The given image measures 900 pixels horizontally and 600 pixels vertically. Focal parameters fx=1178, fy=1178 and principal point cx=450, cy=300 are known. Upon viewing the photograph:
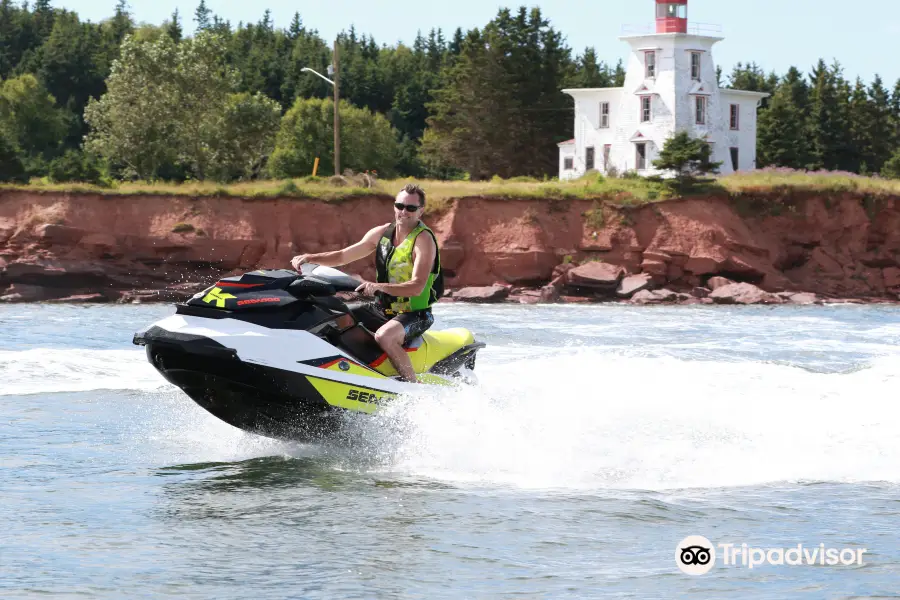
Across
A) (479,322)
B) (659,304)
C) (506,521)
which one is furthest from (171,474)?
(659,304)

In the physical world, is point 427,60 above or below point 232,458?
above

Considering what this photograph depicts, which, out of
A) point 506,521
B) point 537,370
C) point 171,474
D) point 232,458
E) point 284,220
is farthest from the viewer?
point 284,220

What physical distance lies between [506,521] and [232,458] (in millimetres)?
2707

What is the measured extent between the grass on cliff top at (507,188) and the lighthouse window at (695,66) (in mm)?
7259

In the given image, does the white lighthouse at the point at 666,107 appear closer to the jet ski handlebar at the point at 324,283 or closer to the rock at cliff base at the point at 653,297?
the rock at cliff base at the point at 653,297

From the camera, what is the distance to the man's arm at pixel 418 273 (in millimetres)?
8156

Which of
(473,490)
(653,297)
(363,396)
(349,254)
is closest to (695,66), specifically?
(653,297)

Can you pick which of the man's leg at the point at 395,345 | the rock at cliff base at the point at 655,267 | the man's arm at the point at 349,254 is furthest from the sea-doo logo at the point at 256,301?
the rock at cliff base at the point at 655,267

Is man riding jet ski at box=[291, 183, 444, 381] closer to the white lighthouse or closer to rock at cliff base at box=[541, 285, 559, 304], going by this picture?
rock at cliff base at box=[541, 285, 559, 304]

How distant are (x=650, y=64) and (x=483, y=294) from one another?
18.2m

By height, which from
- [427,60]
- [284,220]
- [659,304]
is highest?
[427,60]

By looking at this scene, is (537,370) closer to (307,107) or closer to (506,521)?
(506,521)

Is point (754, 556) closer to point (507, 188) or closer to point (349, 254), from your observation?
point (349, 254)

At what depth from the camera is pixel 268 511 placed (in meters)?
7.18
